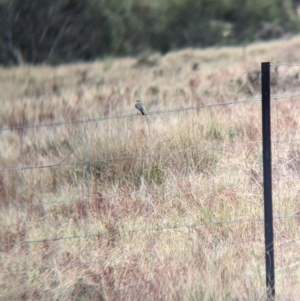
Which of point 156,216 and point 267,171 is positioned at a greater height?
point 267,171

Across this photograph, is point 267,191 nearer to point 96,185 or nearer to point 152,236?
point 152,236

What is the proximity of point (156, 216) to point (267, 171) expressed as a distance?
1.60 meters

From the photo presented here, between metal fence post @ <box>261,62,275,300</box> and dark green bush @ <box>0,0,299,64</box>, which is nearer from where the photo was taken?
metal fence post @ <box>261,62,275,300</box>

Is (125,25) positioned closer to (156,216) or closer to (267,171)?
(156,216)

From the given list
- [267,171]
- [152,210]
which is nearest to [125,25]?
[152,210]

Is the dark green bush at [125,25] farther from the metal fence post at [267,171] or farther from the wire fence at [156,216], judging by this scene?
the metal fence post at [267,171]

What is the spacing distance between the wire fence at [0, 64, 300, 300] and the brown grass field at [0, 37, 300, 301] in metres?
0.01

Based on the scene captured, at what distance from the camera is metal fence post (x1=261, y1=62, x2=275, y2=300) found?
4.03 meters

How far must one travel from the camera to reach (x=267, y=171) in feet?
13.4

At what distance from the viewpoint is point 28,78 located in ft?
59.9

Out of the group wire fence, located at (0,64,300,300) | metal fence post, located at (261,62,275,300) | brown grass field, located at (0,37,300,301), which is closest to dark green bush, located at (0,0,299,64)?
brown grass field, located at (0,37,300,301)

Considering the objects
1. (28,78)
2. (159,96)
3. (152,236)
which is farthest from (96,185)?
(28,78)

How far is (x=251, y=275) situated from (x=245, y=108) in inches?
156

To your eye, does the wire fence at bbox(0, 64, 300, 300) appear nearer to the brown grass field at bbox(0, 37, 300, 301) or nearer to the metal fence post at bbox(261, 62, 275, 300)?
the brown grass field at bbox(0, 37, 300, 301)
